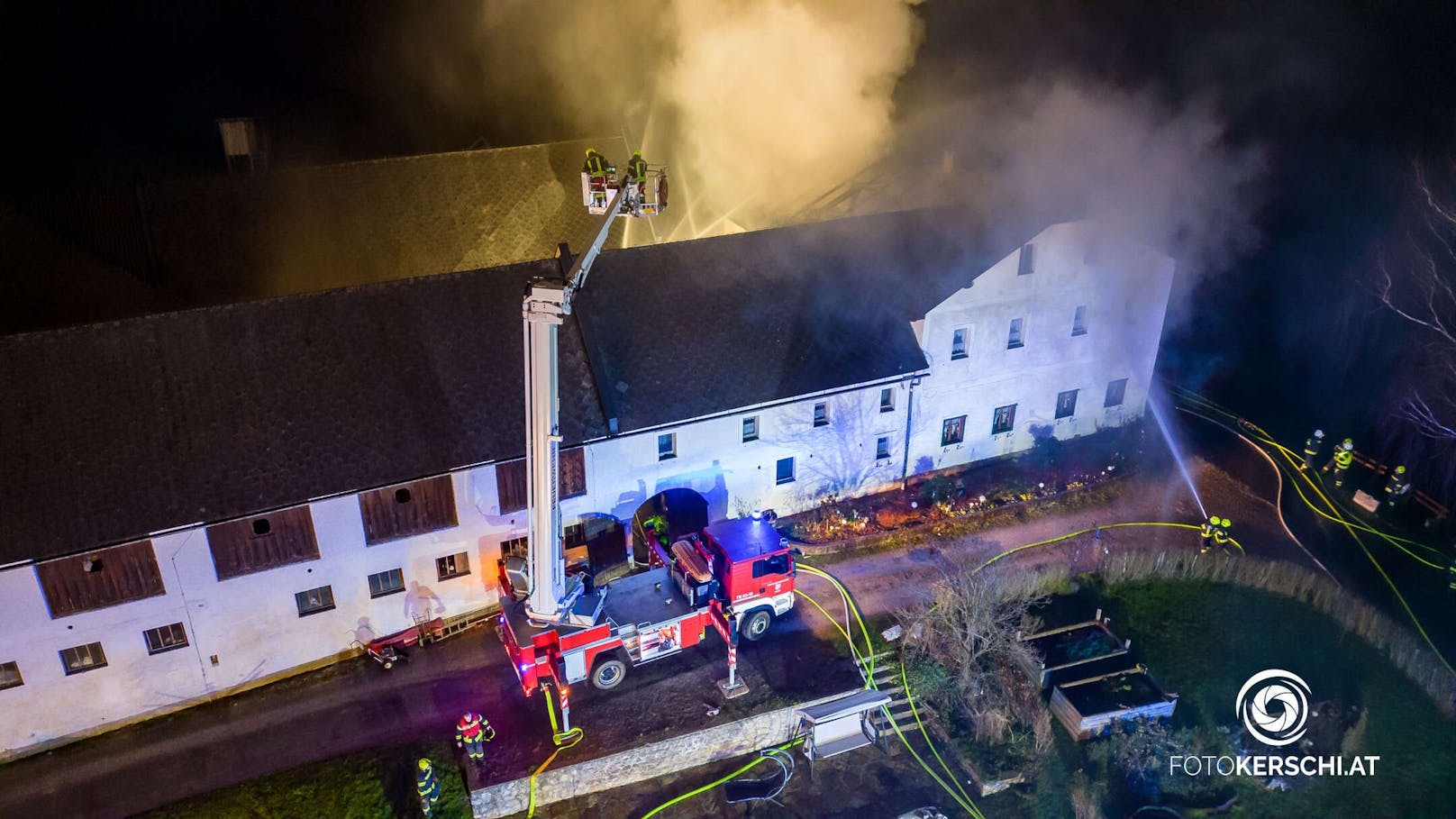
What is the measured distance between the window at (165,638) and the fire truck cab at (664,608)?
6.51 m

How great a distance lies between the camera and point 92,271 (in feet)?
87.5

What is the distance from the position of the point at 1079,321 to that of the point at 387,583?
20555 millimetres

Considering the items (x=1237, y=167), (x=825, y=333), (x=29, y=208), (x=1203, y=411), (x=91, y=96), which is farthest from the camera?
(x=91, y=96)

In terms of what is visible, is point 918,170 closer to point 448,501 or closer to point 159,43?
point 448,501

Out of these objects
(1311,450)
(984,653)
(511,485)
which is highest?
(511,485)

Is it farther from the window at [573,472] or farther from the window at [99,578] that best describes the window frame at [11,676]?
the window at [573,472]

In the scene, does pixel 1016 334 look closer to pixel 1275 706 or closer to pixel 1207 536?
pixel 1207 536

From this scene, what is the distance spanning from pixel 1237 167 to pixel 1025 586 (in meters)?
20.5

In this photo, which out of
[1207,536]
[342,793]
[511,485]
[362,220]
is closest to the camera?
[342,793]

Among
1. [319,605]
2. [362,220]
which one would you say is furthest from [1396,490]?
→ [362,220]

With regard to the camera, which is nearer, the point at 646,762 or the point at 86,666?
the point at 646,762

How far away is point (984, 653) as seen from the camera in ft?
67.9

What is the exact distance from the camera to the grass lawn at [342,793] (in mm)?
17375

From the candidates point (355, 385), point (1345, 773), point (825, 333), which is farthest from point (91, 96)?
point (1345, 773)
